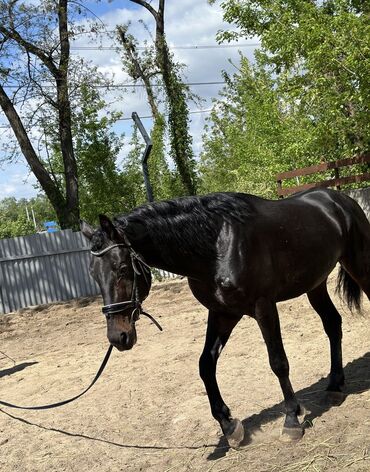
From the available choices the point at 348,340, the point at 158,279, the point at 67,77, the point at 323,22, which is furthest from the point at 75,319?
the point at 67,77

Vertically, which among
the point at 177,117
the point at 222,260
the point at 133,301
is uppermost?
the point at 177,117

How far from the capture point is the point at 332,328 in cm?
477

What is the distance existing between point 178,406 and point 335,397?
1.33 metres

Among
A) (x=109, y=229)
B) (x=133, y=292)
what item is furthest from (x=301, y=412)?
(x=109, y=229)

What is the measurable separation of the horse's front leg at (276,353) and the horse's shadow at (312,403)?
5.4 inches

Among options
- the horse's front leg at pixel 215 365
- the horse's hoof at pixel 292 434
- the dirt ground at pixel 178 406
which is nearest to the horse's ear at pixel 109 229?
the horse's front leg at pixel 215 365

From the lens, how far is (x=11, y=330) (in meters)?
10.1

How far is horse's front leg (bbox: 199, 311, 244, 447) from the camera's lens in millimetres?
3879

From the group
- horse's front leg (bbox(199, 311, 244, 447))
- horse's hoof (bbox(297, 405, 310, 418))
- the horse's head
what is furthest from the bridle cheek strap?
horse's hoof (bbox(297, 405, 310, 418))

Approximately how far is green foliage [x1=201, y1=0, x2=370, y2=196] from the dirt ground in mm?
3631

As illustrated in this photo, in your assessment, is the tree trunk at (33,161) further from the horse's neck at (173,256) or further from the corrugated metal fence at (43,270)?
the horse's neck at (173,256)

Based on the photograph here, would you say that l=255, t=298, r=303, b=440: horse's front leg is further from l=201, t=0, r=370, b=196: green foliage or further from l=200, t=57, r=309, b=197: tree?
l=200, t=57, r=309, b=197: tree

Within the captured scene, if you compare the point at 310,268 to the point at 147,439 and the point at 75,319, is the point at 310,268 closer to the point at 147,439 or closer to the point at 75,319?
the point at 147,439

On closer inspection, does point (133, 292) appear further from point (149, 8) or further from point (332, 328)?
point (149, 8)
